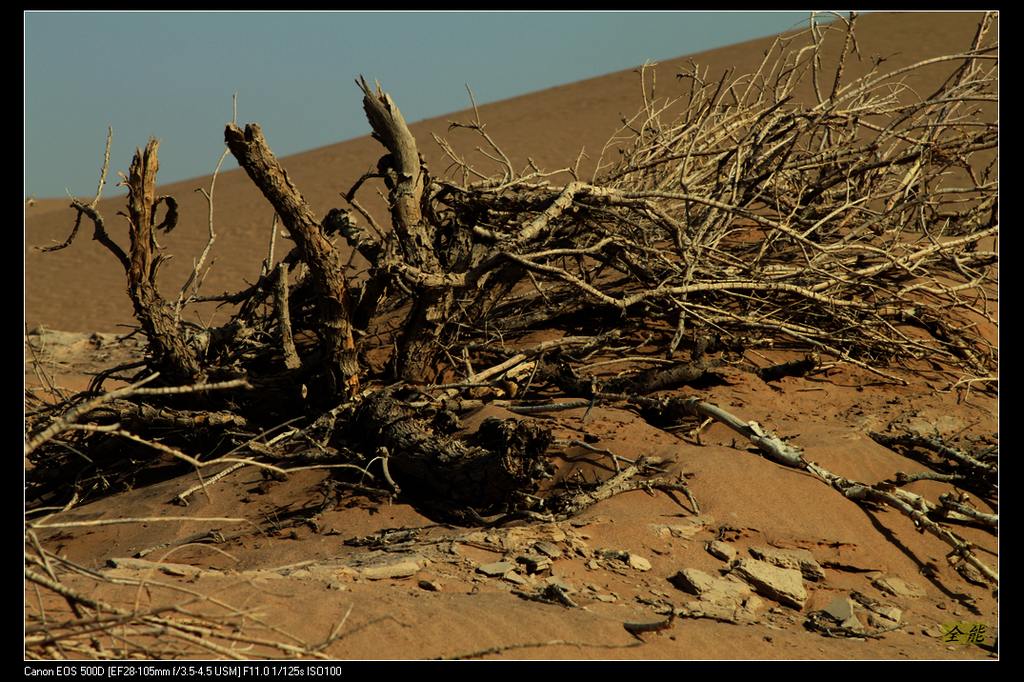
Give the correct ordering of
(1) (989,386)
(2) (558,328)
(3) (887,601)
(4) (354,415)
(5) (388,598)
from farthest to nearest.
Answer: (2) (558,328), (1) (989,386), (4) (354,415), (3) (887,601), (5) (388,598)

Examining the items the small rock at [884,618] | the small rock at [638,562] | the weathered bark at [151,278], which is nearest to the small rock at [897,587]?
the small rock at [884,618]

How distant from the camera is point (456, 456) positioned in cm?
361

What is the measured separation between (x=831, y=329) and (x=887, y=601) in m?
2.25

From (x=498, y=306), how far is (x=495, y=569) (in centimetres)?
279

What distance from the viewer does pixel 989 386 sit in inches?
190

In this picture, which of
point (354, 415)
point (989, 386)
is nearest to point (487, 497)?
point (354, 415)

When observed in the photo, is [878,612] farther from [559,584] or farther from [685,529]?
[559,584]

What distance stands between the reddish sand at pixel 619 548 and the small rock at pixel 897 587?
3cm

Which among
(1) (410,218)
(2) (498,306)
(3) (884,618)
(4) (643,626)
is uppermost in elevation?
(1) (410,218)

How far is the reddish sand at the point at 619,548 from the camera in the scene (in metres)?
2.44

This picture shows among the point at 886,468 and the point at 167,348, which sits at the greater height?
the point at 167,348

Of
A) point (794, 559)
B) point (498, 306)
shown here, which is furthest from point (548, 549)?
point (498, 306)

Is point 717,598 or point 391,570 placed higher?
point 391,570

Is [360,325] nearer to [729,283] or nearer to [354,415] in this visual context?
[354,415]
